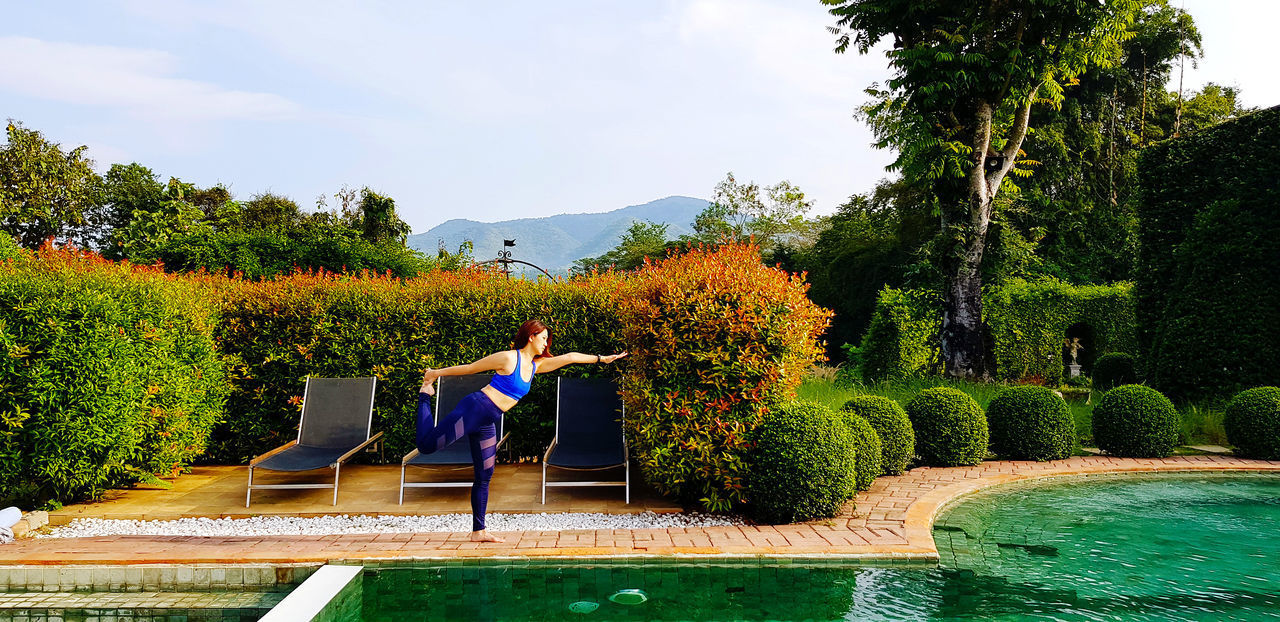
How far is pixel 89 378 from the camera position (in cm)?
591

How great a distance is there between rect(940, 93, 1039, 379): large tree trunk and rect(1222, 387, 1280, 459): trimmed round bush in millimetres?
5037

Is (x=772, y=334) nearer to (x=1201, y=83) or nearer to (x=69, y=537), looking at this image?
(x=69, y=537)

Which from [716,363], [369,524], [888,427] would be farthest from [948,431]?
[369,524]

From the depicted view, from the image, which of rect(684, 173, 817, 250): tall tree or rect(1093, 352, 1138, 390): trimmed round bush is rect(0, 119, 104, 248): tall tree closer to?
rect(684, 173, 817, 250): tall tree

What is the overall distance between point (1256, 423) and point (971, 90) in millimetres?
7470

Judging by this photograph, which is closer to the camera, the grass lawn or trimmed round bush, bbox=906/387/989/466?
trimmed round bush, bbox=906/387/989/466

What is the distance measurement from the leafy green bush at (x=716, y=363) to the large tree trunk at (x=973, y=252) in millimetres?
9263

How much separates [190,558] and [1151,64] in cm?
3322

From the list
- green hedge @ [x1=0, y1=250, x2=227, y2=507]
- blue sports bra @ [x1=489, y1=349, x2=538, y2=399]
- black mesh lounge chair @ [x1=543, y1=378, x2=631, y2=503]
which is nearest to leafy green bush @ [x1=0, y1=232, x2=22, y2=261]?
green hedge @ [x1=0, y1=250, x2=227, y2=507]

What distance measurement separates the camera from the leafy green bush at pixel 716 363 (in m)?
5.84

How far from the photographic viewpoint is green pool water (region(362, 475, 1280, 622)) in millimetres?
3955

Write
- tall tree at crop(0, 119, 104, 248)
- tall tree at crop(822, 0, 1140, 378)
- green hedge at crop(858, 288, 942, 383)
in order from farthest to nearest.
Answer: tall tree at crop(0, 119, 104, 248)
green hedge at crop(858, 288, 942, 383)
tall tree at crop(822, 0, 1140, 378)

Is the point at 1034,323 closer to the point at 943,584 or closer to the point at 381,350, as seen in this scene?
the point at 943,584

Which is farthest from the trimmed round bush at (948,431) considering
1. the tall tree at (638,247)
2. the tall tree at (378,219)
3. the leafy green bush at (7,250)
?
the tall tree at (638,247)
